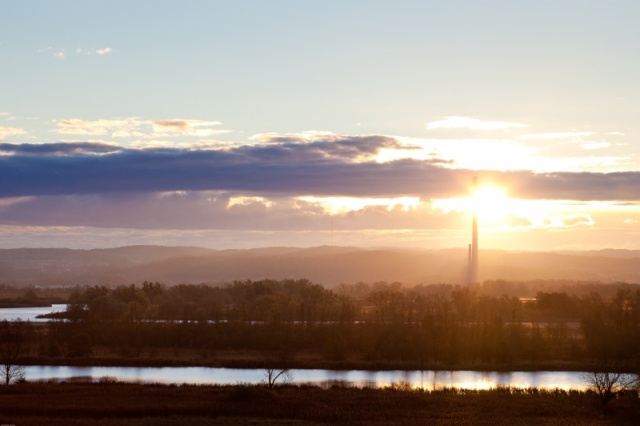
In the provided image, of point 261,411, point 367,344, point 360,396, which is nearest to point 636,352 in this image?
point 367,344

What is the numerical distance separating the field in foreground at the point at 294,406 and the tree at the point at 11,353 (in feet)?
25.8

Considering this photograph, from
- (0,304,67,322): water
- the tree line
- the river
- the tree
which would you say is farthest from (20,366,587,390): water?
(0,304,67,322): water

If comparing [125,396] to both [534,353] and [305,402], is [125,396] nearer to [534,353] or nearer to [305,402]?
[305,402]

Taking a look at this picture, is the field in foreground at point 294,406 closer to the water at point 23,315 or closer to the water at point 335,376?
the water at point 335,376

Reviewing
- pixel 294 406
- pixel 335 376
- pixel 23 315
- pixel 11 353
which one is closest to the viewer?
pixel 294 406

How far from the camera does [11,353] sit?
72.6m

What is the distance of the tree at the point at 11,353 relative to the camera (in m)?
66.2

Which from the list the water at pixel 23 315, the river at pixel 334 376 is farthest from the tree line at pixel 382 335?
the water at pixel 23 315

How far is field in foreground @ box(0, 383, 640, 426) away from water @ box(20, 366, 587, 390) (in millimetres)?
7288

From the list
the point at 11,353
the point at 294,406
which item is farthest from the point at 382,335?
the point at 294,406

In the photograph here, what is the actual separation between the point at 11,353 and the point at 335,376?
96.0 ft

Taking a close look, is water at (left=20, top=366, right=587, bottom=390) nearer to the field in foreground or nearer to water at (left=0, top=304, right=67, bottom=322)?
the field in foreground

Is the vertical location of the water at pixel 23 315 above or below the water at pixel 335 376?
above

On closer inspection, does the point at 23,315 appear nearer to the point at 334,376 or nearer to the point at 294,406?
the point at 334,376
